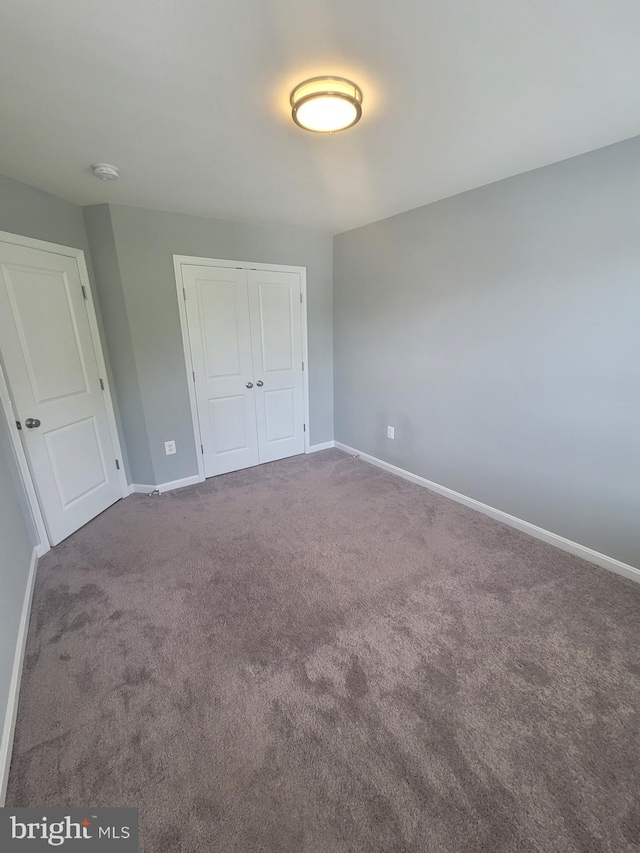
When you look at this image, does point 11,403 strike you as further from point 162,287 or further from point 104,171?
point 104,171

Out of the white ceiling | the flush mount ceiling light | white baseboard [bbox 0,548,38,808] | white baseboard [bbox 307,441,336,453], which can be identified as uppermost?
the white ceiling

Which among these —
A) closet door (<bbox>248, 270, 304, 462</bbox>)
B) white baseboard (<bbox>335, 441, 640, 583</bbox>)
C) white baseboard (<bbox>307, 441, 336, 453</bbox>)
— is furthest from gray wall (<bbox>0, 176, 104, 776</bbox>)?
white baseboard (<bbox>335, 441, 640, 583</bbox>)

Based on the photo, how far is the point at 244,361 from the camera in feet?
11.5

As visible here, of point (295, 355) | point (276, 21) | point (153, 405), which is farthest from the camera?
Result: point (295, 355)

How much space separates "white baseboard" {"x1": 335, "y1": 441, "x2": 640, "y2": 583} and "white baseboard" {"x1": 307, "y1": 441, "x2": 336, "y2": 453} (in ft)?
2.91

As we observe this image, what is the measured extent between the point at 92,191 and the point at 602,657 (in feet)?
13.2

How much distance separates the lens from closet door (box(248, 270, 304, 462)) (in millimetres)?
3488

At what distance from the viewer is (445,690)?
1.47 m

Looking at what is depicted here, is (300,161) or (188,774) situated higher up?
(300,161)

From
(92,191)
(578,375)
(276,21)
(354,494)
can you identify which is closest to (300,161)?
(276,21)

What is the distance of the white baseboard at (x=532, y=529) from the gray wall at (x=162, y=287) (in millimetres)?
2201

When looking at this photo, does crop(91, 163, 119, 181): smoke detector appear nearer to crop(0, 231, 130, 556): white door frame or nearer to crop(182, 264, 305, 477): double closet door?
crop(0, 231, 130, 556): white door frame

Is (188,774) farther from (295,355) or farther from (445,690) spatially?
(295,355)

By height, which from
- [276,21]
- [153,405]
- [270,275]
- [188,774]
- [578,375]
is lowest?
[188,774]
